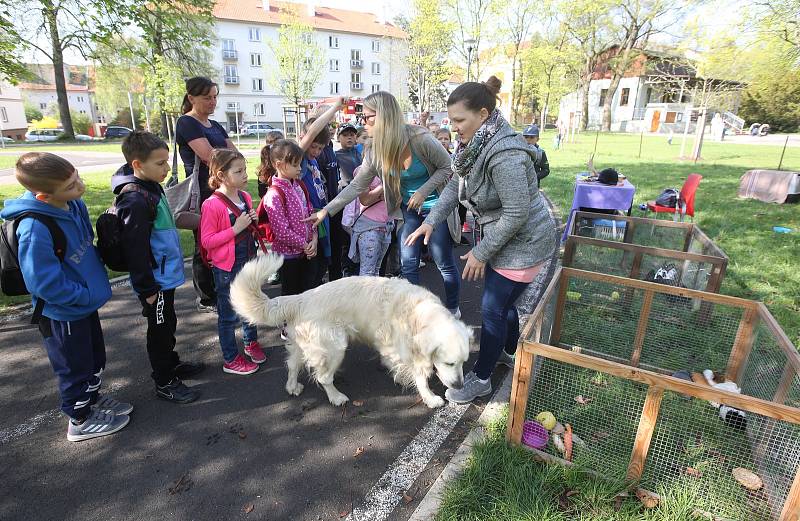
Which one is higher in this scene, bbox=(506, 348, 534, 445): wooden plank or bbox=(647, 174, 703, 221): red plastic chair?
bbox=(647, 174, 703, 221): red plastic chair

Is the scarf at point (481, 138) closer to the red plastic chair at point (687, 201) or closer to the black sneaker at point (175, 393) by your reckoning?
the black sneaker at point (175, 393)

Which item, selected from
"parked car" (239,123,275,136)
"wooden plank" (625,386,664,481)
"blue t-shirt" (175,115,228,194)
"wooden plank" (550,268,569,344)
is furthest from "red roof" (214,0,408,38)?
"wooden plank" (625,386,664,481)

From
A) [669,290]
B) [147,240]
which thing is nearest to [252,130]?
[147,240]

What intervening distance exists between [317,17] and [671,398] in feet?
219

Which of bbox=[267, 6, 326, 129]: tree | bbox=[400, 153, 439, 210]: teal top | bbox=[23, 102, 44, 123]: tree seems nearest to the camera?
bbox=[400, 153, 439, 210]: teal top

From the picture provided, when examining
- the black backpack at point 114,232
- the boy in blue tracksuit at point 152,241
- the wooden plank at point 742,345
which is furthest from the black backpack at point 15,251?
the wooden plank at point 742,345

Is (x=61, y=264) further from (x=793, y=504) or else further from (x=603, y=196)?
(x=603, y=196)

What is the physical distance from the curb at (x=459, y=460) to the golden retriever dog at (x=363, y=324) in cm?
32

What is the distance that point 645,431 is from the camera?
2146mm

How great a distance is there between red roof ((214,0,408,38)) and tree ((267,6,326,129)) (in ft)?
26.2

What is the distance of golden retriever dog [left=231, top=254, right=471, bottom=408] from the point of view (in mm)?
2803

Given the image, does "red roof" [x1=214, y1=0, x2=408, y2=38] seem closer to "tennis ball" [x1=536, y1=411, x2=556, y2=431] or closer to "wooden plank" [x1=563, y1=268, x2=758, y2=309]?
"wooden plank" [x1=563, y1=268, x2=758, y2=309]

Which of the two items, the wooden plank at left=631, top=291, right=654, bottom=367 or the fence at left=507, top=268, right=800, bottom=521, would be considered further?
the wooden plank at left=631, top=291, right=654, bottom=367

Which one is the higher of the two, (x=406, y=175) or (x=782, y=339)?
(x=406, y=175)
